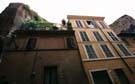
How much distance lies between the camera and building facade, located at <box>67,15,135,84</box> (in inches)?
454

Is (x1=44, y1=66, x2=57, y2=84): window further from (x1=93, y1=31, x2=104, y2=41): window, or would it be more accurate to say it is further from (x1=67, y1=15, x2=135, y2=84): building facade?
(x1=93, y1=31, x2=104, y2=41): window

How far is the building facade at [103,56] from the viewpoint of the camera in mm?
11539

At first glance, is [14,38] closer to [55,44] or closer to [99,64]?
[55,44]

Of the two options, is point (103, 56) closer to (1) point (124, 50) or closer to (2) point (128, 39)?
(1) point (124, 50)

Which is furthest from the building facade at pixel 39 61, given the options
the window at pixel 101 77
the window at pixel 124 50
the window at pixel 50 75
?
the window at pixel 124 50

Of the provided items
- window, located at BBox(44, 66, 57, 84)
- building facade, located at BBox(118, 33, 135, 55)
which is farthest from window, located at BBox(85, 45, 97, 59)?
building facade, located at BBox(118, 33, 135, 55)

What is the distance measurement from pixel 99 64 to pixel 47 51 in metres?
6.18

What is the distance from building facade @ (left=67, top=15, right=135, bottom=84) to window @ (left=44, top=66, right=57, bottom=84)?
3503 millimetres

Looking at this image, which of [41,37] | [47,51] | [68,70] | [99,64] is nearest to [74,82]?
[68,70]

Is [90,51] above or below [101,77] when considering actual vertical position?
above

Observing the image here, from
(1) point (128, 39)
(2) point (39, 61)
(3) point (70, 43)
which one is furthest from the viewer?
(1) point (128, 39)

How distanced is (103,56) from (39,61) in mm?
8094

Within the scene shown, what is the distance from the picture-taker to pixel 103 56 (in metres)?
13.6

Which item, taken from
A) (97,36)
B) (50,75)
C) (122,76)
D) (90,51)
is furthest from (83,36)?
(50,75)
